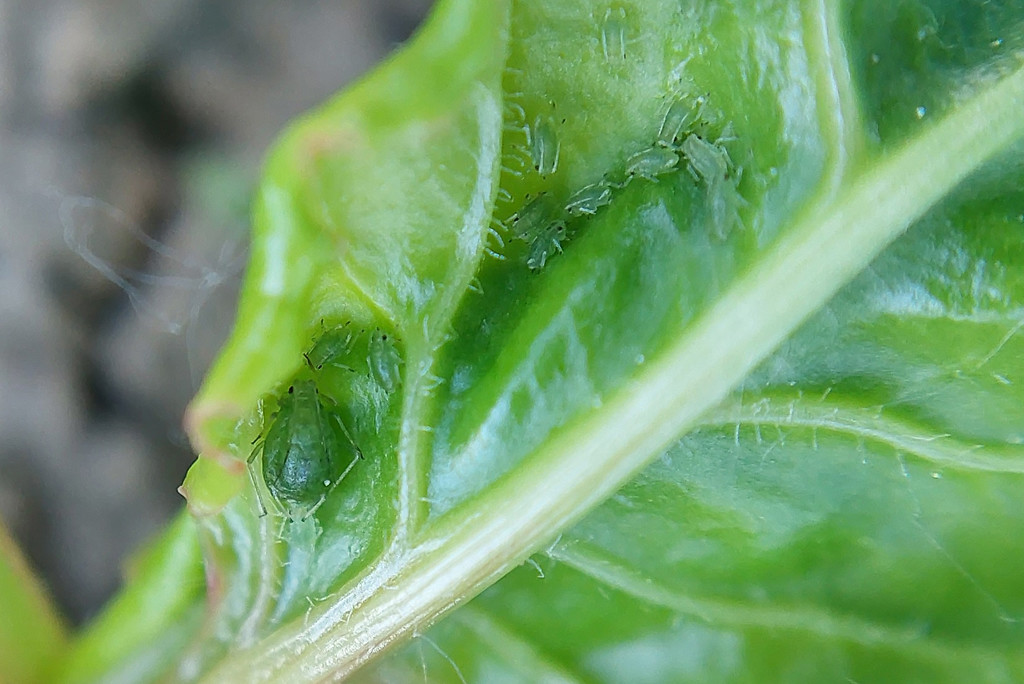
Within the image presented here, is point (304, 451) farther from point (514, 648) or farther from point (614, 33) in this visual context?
point (614, 33)

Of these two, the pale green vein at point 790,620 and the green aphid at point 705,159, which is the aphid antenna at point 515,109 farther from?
the pale green vein at point 790,620

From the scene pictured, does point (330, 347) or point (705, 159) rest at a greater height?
point (705, 159)

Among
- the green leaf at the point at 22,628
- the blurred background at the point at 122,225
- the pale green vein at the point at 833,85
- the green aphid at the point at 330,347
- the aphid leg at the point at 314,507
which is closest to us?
the pale green vein at the point at 833,85

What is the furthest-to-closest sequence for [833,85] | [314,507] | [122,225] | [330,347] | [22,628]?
[122,225]
[22,628]
[314,507]
[330,347]
[833,85]

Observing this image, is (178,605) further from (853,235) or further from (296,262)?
(853,235)

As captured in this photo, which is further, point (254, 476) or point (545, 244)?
point (254, 476)

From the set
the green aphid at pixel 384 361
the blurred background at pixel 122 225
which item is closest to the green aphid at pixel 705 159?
the green aphid at pixel 384 361

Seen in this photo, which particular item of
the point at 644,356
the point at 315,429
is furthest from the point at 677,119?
the point at 315,429

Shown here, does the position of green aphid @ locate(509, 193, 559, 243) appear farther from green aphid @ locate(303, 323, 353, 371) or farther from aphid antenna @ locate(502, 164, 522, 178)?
green aphid @ locate(303, 323, 353, 371)
